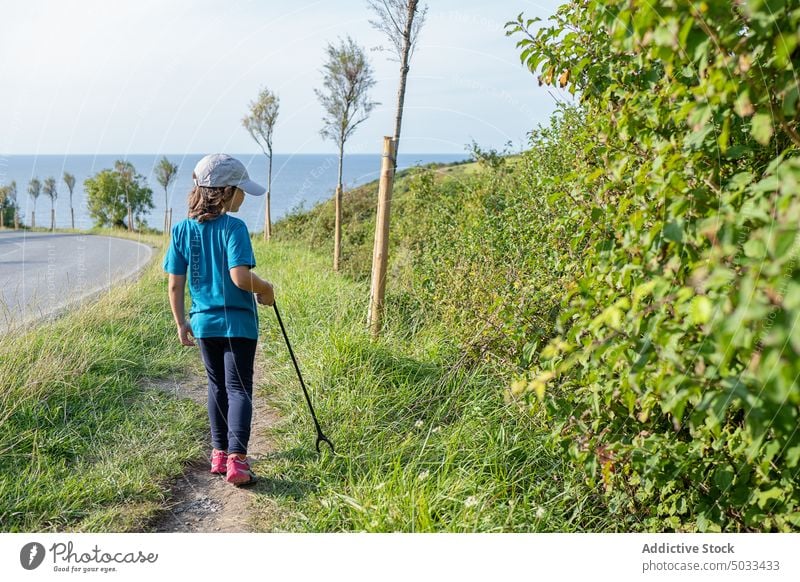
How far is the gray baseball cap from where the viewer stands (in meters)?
2.97

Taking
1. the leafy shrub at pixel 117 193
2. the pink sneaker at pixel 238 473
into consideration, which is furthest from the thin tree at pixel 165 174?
the pink sneaker at pixel 238 473

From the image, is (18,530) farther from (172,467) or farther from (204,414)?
(204,414)

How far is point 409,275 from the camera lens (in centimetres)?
587

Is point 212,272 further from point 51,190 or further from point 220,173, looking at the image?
point 51,190

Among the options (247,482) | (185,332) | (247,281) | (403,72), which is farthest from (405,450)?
(403,72)

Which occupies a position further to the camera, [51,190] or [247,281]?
[51,190]

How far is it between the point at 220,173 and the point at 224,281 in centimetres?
50

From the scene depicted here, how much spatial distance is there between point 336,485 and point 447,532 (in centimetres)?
69

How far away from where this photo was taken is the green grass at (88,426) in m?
2.68

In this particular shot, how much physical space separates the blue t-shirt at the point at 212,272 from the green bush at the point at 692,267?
148 centimetres

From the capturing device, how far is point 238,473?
9.95 feet

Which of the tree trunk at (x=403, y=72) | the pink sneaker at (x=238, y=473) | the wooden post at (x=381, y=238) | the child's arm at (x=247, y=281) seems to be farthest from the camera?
the wooden post at (x=381, y=238)

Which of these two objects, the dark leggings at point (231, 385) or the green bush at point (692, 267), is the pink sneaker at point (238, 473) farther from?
the green bush at point (692, 267)
